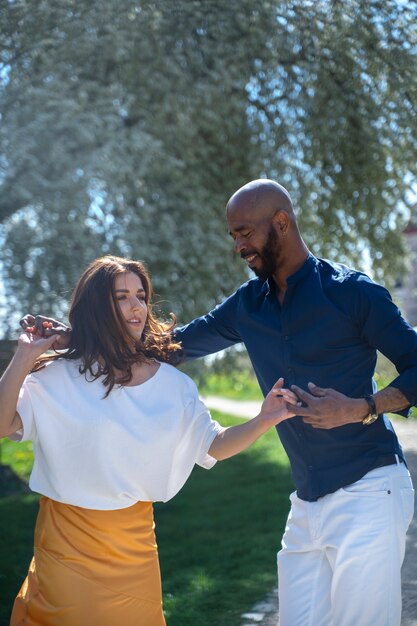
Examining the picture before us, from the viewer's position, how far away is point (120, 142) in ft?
32.6

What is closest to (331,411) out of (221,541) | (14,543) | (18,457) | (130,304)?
(130,304)

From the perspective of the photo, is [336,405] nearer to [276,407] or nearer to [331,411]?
[331,411]

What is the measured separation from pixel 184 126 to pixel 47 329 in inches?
292

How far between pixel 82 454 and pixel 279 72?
8.08m

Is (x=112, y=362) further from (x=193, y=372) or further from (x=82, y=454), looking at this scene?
(x=193, y=372)

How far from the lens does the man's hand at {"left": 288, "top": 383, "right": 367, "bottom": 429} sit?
3062mm

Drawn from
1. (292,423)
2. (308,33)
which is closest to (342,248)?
(308,33)

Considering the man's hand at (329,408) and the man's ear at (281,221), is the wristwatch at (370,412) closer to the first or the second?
the man's hand at (329,408)

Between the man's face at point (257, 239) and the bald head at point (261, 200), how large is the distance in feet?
0.09

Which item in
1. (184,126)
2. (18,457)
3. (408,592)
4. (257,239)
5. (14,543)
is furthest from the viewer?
(18,457)

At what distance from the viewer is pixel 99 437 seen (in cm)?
313

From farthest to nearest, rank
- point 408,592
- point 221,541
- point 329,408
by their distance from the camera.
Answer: point 221,541 → point 408,592 → point 329,408

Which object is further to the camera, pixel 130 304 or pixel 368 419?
pixel 130 304

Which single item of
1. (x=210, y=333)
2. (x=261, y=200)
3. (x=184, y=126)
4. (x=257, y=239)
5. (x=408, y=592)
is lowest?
(x=408, y=592)
